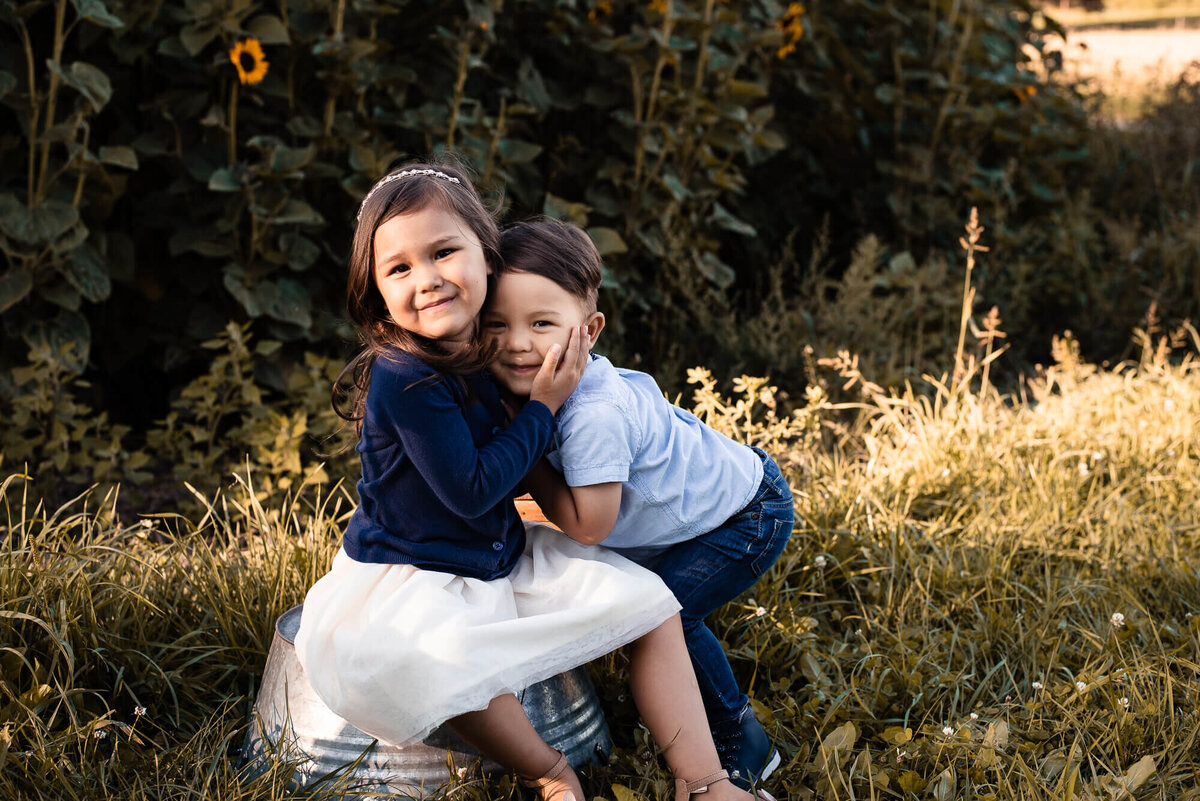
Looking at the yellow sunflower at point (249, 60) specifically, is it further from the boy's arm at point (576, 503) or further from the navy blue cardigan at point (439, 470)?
the boy's arm at point (576, 503)

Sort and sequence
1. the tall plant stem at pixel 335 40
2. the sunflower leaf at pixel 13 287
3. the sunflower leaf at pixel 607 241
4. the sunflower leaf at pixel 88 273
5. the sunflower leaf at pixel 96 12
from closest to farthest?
the sunflower leaf at pixel 96 12 → the sunflower leaf at pixel 13 287 → the sunflower leaf at pixel 88 273 → the tall plant stem at pixel 335 40 → the sunflower leaf at pixel 607 241

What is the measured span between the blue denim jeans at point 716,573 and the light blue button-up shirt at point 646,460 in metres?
0.03

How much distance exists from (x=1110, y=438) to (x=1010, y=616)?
44.5 inches

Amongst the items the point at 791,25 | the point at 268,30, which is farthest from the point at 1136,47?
the point at 268,30

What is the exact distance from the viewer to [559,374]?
1881 mm

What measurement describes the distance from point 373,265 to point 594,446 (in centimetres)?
49

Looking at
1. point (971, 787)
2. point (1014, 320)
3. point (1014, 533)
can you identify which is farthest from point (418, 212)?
point (1014, 320)

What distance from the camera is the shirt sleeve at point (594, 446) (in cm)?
186

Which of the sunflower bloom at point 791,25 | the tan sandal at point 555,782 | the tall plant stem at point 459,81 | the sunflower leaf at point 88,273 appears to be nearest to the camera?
the tan sandal at point 555,782

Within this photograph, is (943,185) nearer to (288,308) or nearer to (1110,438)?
(1110,438)

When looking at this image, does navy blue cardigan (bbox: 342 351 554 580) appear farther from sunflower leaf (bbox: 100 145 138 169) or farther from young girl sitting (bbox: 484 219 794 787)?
sunflower leaf (bbox: 100 145 138 169)

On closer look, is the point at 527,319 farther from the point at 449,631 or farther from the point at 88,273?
the point at 88,273

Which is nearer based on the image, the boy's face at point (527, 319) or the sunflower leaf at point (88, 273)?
the boy's face at point (527, 319)

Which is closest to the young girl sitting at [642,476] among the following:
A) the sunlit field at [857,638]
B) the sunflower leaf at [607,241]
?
the sunlit field at [857,638]
